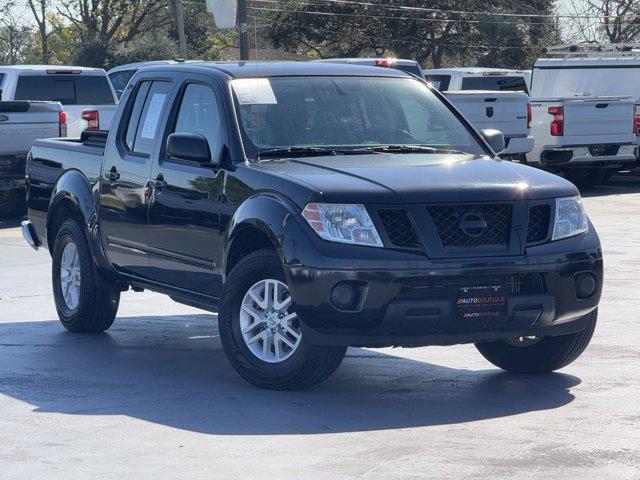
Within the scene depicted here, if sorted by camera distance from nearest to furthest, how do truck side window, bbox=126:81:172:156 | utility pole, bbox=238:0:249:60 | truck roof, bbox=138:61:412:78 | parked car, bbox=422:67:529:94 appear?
truck roof, bbox=138:61:412:78, truck side window, bbox=126:81:172:156, parked car, bbox=422:67:529:94, utility pole, bbox=238:0:249:60

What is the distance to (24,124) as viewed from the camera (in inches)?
717

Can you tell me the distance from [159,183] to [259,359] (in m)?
1.60

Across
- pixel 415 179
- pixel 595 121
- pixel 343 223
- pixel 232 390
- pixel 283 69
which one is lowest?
pixel 232 390

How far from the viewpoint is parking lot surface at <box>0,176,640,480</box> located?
18.7 ft

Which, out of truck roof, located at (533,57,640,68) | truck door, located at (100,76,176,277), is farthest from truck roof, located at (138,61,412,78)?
truck roof, located at (533,57,640,68)

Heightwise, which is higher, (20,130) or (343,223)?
(343,223)

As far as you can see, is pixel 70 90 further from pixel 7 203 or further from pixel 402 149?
pixel 402 149

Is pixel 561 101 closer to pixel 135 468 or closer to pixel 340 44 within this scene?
pixel 135 468

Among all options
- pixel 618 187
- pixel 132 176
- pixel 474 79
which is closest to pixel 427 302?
pixel 132 176

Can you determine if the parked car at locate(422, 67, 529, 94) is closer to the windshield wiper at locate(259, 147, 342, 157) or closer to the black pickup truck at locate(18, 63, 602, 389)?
the black pickup truck at locate(18, 63, 602, 389)

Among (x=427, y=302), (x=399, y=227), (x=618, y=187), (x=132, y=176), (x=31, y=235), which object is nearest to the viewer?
(x=427, y=302)

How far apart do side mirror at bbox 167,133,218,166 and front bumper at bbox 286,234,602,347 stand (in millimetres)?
1181

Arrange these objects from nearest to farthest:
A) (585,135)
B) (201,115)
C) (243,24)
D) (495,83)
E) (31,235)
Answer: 1. (201,115)
2. (31,235)
3. (585,135)
4. (495,83)
5. (243,24)

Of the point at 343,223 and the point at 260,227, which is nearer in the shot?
the point at 343,223
